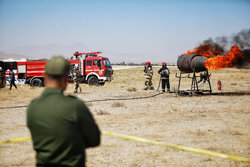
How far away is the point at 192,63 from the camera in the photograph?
1535 centimetres

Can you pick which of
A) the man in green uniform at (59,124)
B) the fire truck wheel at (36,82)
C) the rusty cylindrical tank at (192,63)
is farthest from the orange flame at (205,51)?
the man in green uniform at (59,124)

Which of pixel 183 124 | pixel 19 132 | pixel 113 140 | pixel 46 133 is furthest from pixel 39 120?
pixel 183 124

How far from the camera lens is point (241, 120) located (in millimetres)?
9078

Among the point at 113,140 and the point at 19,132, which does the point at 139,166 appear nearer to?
the point at 113,140

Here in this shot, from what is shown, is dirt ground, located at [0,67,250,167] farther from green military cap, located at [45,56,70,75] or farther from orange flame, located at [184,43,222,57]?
orange flame, located at [184,43,222,57]

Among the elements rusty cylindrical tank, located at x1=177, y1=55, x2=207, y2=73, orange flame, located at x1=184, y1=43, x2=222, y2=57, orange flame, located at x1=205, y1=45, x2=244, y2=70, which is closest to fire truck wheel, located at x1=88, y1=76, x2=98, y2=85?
rusty cylindrical tank, located at x1=177, y1=55, x2=207, y2=73

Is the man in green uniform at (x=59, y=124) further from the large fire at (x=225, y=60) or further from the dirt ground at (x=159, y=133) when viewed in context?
the large fire at (x=225, y=60)

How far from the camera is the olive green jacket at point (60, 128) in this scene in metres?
2.01

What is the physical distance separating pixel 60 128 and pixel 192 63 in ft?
46.7

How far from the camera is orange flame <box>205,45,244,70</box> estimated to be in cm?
1467

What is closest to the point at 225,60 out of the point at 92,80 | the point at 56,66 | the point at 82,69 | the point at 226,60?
the point at 226,60

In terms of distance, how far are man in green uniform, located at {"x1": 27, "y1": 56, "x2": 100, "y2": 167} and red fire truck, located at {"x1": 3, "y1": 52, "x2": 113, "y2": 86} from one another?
20.6 m

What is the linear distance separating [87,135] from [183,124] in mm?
6879

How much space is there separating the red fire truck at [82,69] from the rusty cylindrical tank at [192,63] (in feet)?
28.7
